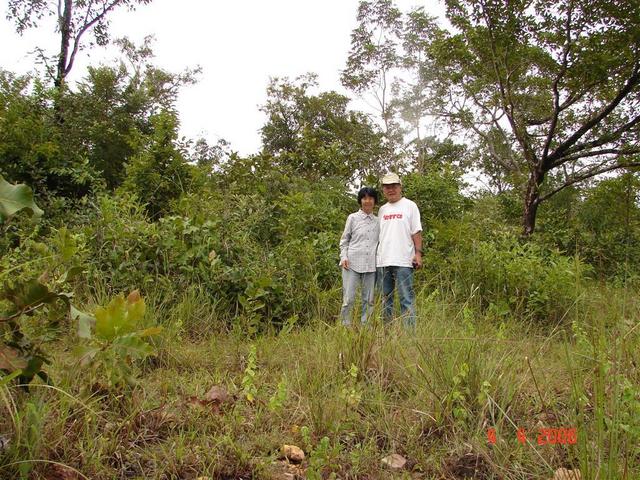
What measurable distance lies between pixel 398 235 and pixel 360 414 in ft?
8.12

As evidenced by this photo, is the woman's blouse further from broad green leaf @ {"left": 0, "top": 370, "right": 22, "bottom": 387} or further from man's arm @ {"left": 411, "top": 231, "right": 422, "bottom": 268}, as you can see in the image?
broad green leaf @ {"left": 0, "top": 370, "right": 22, "bottom": 387}

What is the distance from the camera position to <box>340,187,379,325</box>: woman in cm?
455

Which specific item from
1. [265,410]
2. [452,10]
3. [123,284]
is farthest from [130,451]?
[452,10]

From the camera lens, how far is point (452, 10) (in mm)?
8969

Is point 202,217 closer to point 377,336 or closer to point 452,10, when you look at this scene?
point 377,336

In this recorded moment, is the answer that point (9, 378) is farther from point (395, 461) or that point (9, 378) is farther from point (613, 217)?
point (613, 217)

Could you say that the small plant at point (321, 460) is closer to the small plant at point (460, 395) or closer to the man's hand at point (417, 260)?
the small plant at point (460, 395)

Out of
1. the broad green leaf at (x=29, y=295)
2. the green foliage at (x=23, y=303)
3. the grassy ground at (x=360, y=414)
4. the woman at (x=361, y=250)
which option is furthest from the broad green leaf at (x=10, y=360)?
the woman at (x=361, y=250)

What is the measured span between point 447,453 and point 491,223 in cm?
614

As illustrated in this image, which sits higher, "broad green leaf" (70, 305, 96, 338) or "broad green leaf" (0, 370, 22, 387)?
"broad green leaf" (70, 305, 96, 338)

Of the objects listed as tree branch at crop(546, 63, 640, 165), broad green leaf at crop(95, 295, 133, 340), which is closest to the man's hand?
broad green leaf at crop(95, 295, 133, 340)

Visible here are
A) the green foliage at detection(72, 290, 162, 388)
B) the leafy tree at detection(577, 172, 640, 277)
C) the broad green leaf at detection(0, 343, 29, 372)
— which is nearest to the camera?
the broad green leaf at detection(0, 343, 29, 372)

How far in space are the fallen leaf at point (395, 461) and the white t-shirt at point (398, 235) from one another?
2.62 meters

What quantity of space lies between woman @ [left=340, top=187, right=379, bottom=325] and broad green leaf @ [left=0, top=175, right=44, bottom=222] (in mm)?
3352
